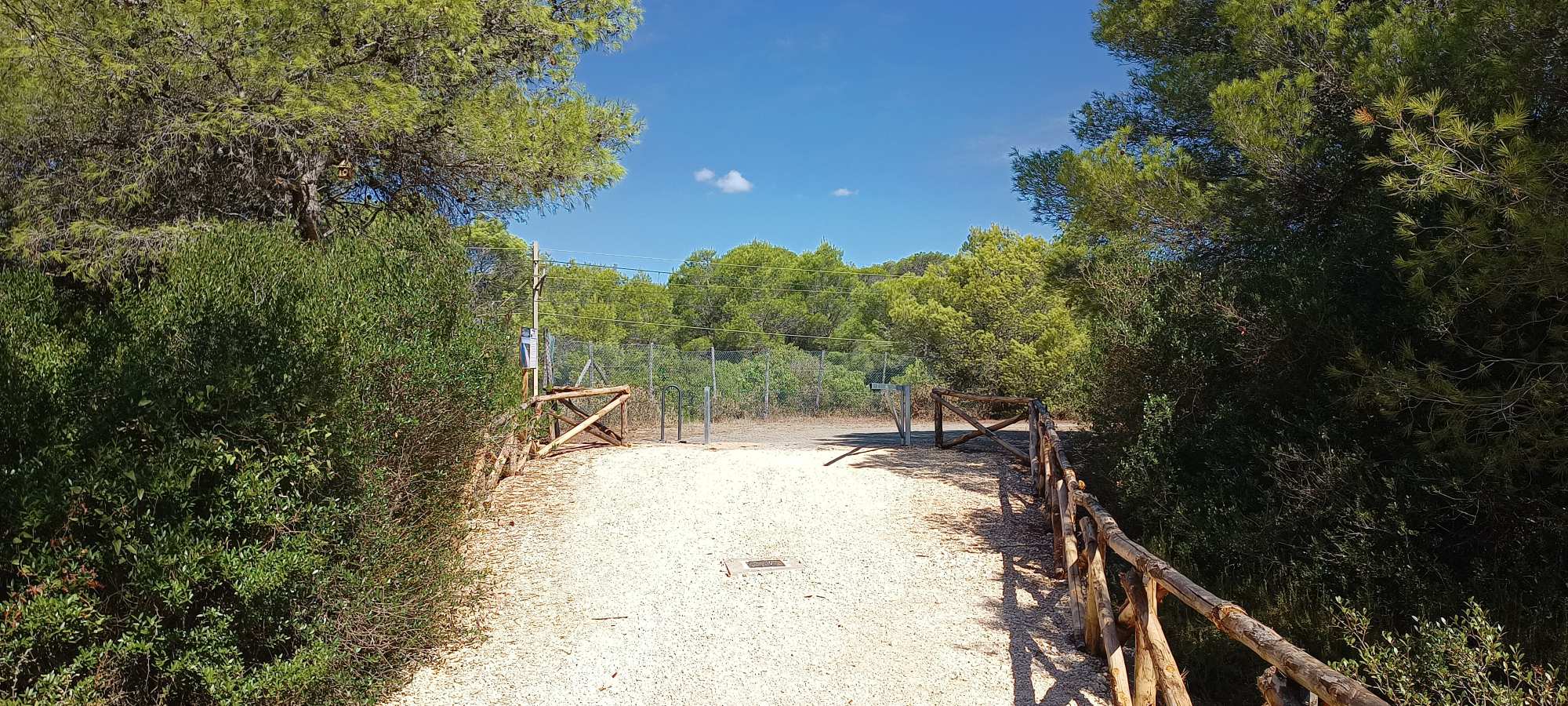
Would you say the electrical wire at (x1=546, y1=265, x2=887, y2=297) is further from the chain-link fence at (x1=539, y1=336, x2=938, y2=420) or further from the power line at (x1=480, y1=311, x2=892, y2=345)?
the chain-link fence at (x1=539, y1=336, x2=938, y2=420)

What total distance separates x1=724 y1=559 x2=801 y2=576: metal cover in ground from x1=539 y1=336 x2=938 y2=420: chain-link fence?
10992 millimetres

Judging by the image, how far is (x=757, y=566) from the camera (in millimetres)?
6883

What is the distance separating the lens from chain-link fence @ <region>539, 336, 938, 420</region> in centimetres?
1917

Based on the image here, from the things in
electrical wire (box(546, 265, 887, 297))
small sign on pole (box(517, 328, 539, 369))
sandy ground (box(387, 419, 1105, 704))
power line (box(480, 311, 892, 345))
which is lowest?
sandy ground (box(387, 419, 1105, 704))

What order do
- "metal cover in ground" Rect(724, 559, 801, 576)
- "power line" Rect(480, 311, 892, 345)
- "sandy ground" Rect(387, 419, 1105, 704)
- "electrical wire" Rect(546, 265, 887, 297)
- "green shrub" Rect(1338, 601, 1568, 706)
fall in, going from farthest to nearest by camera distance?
"electrical wire" Rect(546, 265, 887, 297) → "power line" Rect(480, 311, 892, 345) → "metal cover in ground" Rect(724, 559, 801, 576) → "sandy ground" Rect(387, 419, 1105, 704) → "green shrub" Rect(1338, 601, 1568, 706)

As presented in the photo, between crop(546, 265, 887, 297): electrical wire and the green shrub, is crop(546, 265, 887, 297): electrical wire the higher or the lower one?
the higher one

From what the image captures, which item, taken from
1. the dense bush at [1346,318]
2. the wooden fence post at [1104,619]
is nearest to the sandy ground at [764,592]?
the wooden fence post at [1104,619]

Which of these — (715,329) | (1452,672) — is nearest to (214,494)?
(1452,672)

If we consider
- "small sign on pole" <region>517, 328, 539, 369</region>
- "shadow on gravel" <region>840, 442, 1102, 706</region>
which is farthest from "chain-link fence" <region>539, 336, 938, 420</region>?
"small sign on pole" <region>517, 328, 539, 369</region>

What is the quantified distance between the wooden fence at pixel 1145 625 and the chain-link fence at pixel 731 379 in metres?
12.9

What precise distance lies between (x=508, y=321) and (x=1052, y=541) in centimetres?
536

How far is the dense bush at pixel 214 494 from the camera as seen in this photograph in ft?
11.4

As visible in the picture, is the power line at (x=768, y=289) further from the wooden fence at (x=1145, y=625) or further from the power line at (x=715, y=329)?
the wooden fence at (x=1145, y=625)

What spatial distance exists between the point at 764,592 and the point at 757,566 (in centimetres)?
62
